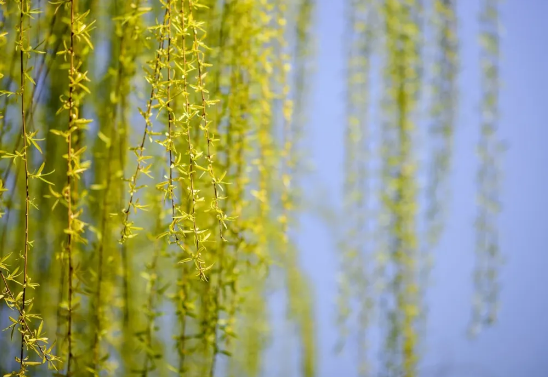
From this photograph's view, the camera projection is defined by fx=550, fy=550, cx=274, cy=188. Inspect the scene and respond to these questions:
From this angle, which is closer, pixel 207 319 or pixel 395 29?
pixel 207 319

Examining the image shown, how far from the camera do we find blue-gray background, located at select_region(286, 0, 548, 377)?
1.93 metres

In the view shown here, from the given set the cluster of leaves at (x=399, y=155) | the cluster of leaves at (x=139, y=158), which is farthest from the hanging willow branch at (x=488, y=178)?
the cluster of leaves at (x=139, y=158)

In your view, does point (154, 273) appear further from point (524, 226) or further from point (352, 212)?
point (524, 226)

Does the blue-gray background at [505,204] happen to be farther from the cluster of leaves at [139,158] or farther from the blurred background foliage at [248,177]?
the cluster of leaves at [139,158]

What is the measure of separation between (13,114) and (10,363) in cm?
46

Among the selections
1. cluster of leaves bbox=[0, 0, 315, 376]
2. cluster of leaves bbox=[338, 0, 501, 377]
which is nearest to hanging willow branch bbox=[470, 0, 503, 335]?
cluster of leaves bbox=[338, 0, 501, 377]

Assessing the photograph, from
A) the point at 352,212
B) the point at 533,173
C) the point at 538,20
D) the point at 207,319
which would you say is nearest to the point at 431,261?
the point at 352,212

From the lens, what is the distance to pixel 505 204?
1976 mm

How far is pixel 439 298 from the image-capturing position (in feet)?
7.11

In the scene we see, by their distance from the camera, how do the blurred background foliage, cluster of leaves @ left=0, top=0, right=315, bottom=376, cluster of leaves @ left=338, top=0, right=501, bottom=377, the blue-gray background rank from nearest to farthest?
cluster of leaves @ left=0, top=0, right=315, bottom=376 → the blurred background foliage → cluster of leaves @ left=338, top=0, right=501, bottom=377 → the blue-gray background

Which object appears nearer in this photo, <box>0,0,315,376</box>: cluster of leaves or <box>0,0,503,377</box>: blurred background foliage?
<box>0,0,315,376</box>: cluster of leaves

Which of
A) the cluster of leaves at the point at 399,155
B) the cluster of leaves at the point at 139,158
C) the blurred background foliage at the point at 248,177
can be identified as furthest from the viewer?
the cluster of leaves at the point at 399,155

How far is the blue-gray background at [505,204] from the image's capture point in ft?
6.32

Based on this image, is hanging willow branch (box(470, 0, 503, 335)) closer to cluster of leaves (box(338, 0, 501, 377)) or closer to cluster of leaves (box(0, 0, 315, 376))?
cluster of leaves (box(338, 0, 501, 377))
